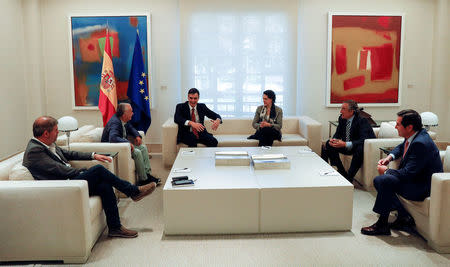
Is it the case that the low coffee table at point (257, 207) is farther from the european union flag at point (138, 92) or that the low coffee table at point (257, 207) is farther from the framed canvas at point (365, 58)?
the framed canvas at point (365, 58)

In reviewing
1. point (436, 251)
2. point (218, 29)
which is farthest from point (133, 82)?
point (436, 251)

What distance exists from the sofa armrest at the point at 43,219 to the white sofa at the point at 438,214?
2943 millimetres

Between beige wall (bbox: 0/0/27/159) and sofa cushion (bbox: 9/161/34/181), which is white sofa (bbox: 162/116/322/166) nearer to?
beige wall (bbox: 0/0/27/159)

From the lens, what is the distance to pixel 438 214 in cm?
391

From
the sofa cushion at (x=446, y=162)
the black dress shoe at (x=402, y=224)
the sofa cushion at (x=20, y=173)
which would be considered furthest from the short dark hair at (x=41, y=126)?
the sofa cushion at (x=446, y=162)

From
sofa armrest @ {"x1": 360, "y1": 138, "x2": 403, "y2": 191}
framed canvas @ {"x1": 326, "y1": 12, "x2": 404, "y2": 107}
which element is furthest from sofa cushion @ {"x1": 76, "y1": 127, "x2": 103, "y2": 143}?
framed canvas @ {"x1": 326, "y1": 12, "x2": 404, "y2": 107}

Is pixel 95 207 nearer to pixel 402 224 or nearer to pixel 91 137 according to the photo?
pixel 91 137

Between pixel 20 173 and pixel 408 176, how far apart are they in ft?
11.3

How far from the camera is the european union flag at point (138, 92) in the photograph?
7824mm

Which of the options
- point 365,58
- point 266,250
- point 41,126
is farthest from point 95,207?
point 365,58

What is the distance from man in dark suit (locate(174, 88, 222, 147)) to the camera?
6.93 metres

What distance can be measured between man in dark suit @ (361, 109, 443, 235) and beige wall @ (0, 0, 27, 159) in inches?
230

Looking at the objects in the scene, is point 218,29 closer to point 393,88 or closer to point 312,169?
point 393,88

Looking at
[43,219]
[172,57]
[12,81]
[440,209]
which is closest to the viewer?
[43,219]
